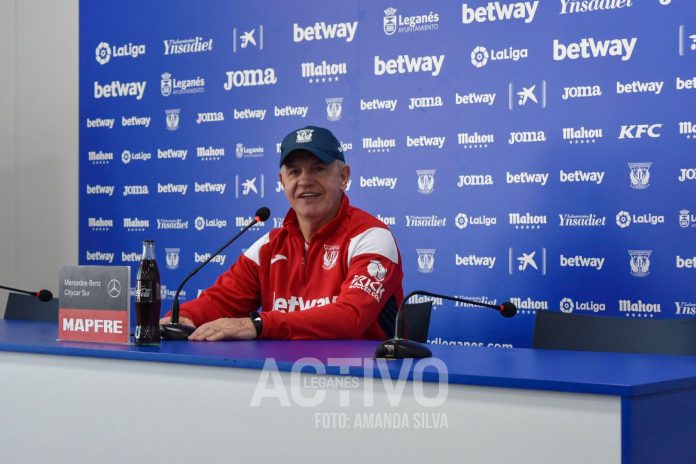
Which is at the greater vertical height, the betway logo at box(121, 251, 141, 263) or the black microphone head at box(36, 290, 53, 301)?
the betway logo at box(121, 251, 141, 263)

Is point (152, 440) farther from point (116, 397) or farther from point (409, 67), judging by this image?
point (409, 67)

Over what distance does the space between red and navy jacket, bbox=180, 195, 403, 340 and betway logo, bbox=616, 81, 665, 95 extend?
1311 mm

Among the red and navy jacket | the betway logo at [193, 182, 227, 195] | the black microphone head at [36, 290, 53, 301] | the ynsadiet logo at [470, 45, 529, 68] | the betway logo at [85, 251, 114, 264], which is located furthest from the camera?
the betway logo at [85, 251, 114, 264]

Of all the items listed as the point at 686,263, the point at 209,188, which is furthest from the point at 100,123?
the point at 686,263

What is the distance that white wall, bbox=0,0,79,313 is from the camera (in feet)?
16.8

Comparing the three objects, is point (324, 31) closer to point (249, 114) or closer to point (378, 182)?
point (249, 114)

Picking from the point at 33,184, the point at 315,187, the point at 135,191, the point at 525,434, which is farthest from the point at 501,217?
the point at 33,184

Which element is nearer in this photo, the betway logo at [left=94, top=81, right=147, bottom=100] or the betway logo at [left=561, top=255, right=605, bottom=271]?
the betway logo at [left=561, top=255, right=605, bottom=271]

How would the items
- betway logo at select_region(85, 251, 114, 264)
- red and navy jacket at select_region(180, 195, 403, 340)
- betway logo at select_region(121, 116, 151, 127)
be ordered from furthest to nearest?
betway logo at select_region(85, 251, 114, 264)
betway logo at select_region(121, 116, 151, 127)
red and navy jacket at select_region(180, 195, 403, 340)

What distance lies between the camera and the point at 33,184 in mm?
5242

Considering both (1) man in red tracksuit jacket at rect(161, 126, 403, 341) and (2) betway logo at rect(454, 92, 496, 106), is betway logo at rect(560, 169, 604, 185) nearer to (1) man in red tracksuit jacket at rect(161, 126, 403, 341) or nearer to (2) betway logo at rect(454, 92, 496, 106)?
(2) betway logo at rect(454, 92, 496, 106)

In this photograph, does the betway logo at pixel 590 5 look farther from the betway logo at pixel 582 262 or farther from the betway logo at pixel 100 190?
the betway logo at pixel 100 190

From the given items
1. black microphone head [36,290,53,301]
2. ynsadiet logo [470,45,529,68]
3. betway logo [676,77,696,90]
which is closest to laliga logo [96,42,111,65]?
black microphone head [36,290,53,301]

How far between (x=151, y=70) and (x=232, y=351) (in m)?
3.05
